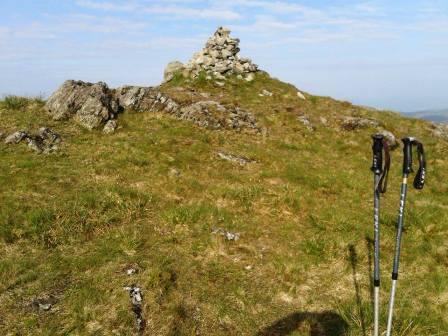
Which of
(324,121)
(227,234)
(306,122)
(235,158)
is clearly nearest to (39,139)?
(235,158)

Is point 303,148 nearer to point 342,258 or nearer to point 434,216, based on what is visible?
point 434,216

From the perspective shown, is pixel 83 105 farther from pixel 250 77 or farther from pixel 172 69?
pixel 250 77

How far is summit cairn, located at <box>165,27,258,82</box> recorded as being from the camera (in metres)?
36.2

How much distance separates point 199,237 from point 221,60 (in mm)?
25457

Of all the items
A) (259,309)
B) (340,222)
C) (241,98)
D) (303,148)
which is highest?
(241,98)

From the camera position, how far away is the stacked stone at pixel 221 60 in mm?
36312

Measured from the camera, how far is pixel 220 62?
36906mm

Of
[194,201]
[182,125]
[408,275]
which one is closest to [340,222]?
[408,275]

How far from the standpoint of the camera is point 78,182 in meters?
18.0

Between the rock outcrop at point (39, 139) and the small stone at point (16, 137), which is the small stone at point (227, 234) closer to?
the rock outcrop at point (39, 139)

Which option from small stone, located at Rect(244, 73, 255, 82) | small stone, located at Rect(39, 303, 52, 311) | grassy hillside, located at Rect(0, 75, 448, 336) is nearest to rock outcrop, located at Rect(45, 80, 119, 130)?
grassy hillside, located at Rect(0, 75, 448, 336)

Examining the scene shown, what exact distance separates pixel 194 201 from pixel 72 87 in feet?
46.8

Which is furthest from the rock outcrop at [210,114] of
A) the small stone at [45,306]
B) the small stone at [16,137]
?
the small stone at [45,306]

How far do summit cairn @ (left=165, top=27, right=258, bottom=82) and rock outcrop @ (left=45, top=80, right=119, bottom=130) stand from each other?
11092 mm
